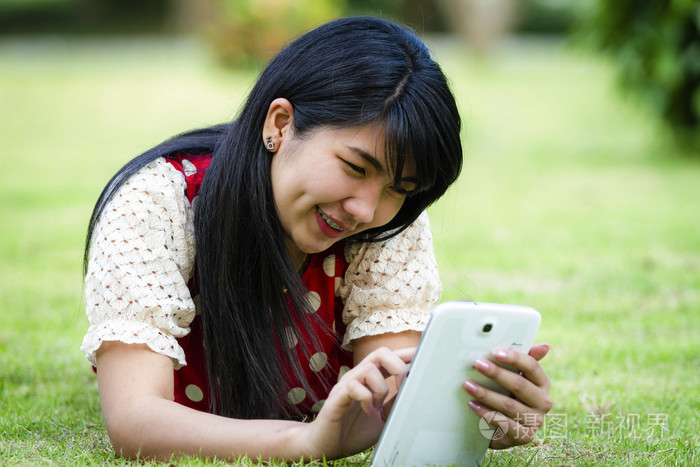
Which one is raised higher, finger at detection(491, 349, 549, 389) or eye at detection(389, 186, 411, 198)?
eye at detection(389, 186, 411, 198)

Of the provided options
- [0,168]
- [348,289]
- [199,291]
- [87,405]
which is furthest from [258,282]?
[0,168]

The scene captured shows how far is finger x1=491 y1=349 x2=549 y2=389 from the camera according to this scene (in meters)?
1.74

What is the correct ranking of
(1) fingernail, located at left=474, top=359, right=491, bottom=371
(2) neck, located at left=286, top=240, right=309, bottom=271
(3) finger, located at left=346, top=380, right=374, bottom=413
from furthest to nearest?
(2) neck, located at left=286, top=240, right=309, bottom=271
(1) fingernail, located at left=474, top=359, right=491, bottom=371
(3) finger, located at left=346, top=380, right=374, bottom=413

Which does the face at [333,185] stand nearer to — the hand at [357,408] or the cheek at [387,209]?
the cheek at [387,209]

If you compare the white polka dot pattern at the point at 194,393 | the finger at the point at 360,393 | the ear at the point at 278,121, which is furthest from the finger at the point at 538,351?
the white polka dot pattern at the point at 194,393

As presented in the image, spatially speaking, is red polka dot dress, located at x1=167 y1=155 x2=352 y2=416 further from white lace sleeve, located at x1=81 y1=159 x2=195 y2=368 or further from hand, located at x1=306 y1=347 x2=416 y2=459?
hand, located at x1=306 y1=347 x2=416 y2=459

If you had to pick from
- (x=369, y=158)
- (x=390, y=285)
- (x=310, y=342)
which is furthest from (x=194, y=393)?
(x=369, y=158)

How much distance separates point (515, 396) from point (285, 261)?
1.98 ft

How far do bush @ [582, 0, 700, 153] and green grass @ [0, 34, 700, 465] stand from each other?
0.33 m

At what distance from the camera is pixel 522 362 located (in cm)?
175

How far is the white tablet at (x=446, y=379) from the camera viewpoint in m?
1.69

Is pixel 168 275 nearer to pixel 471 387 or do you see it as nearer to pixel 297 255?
pixel 297 255

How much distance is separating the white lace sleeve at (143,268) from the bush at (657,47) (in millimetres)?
6129

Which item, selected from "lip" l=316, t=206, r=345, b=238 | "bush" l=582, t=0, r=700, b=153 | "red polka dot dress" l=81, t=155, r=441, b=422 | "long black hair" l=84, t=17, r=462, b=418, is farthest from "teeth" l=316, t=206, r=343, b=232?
"bush" l=582, t=0, r=700, b=153
